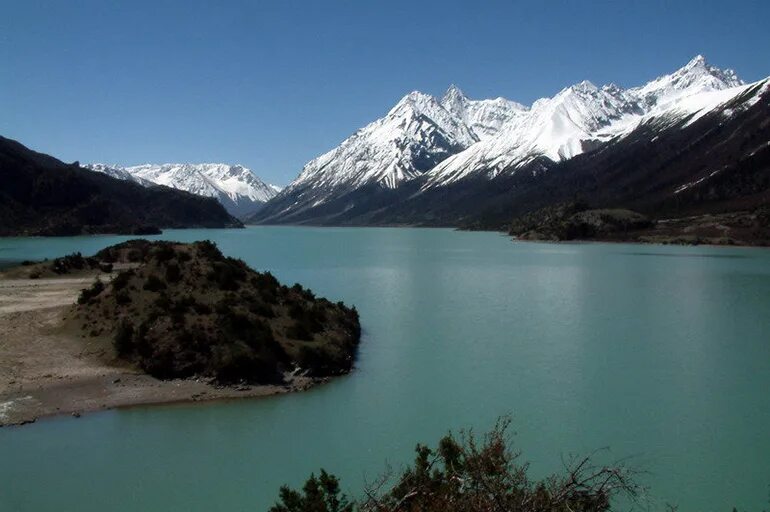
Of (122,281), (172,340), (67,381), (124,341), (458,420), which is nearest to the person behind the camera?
(458,420)

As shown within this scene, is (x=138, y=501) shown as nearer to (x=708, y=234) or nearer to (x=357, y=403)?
(x=357, y=403)

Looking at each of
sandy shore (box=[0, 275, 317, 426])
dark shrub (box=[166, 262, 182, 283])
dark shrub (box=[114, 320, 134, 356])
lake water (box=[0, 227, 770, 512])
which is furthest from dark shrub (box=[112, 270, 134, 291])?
lake water (box=[0, 227, 770, 512])

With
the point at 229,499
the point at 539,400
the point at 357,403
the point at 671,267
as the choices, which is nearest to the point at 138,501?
the point at 229,499

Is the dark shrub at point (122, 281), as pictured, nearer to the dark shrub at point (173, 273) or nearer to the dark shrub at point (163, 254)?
the dark shrub at point (163, 254)

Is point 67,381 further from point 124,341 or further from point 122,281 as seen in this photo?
point 122,281

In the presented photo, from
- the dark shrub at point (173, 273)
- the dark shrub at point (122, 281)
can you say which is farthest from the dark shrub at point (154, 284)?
the dark shrub at point (122, 281)

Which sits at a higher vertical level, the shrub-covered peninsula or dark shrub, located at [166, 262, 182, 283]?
dark shrub, located at [166, 262, 182, 283]

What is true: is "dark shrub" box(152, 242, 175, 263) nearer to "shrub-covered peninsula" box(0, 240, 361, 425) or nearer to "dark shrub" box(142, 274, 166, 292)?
"shrub-covered peninsula" box(0, 240, 361, 425)

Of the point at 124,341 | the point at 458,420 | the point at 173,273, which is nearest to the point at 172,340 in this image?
the point at 124,341

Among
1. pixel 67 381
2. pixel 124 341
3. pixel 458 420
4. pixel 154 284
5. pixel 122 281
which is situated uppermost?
pixel 122 281
